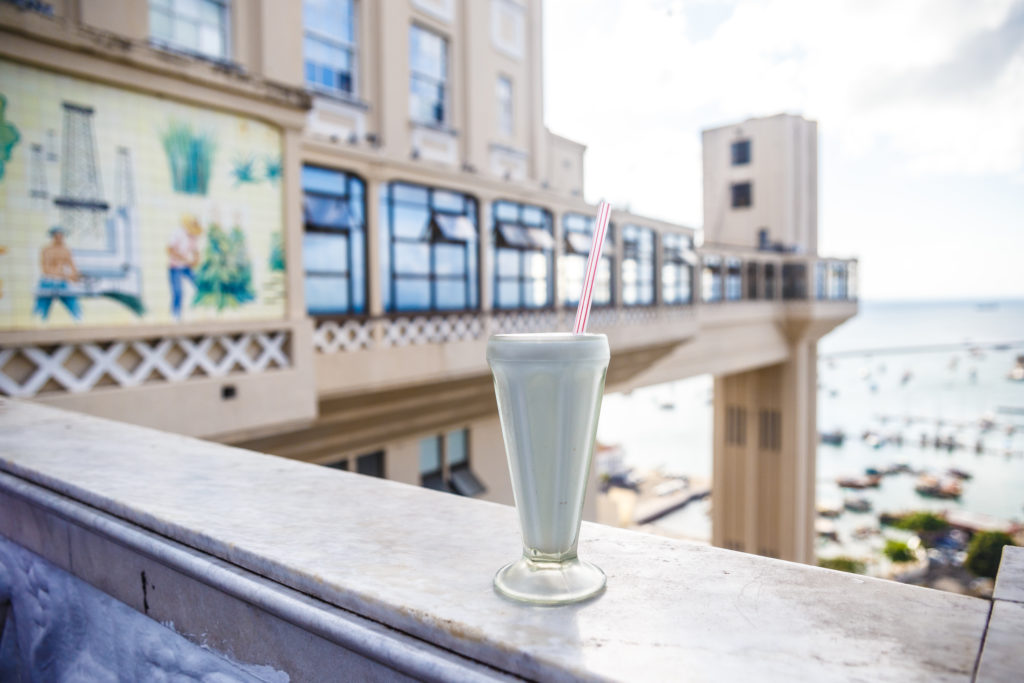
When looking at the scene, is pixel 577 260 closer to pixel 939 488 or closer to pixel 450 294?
pixel 450 294

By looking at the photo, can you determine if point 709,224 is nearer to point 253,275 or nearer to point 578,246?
point 578,246

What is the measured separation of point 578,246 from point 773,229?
1524 centimetres

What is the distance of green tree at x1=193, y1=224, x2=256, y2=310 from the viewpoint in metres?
5.86

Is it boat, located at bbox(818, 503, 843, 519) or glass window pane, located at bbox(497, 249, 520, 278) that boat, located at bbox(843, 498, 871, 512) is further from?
glass window pane, located at bbox(497, 249, 520, 278)

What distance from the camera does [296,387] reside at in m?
6.49

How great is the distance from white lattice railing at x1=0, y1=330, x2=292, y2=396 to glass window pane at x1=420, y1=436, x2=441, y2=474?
4413 mm

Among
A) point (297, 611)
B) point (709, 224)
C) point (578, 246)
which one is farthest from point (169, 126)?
point (709, 224)

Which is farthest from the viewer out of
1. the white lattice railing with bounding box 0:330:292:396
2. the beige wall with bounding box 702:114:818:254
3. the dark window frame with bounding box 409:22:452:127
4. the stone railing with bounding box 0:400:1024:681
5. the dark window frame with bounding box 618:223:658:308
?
the beige wall with bounding box 702:114:818:254

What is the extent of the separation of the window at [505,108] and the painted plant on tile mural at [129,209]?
23.1ft

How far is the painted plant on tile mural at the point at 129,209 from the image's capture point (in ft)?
16.1

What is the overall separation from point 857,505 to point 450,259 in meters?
29.2

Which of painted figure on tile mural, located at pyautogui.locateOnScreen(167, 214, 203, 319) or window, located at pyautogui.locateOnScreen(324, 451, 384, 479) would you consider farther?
window, located at pyautogui.locateOnScreen(324, 451, 384, 479)

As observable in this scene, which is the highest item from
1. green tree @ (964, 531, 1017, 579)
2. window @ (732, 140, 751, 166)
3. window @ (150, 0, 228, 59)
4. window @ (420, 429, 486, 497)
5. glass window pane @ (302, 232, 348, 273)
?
window @ (732, 140, 751, 166)

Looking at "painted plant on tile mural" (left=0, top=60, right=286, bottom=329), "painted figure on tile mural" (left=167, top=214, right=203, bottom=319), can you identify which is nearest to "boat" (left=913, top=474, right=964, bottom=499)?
"painted plant on tile mural" (left=0, top=60, right=286, bottom=329)
